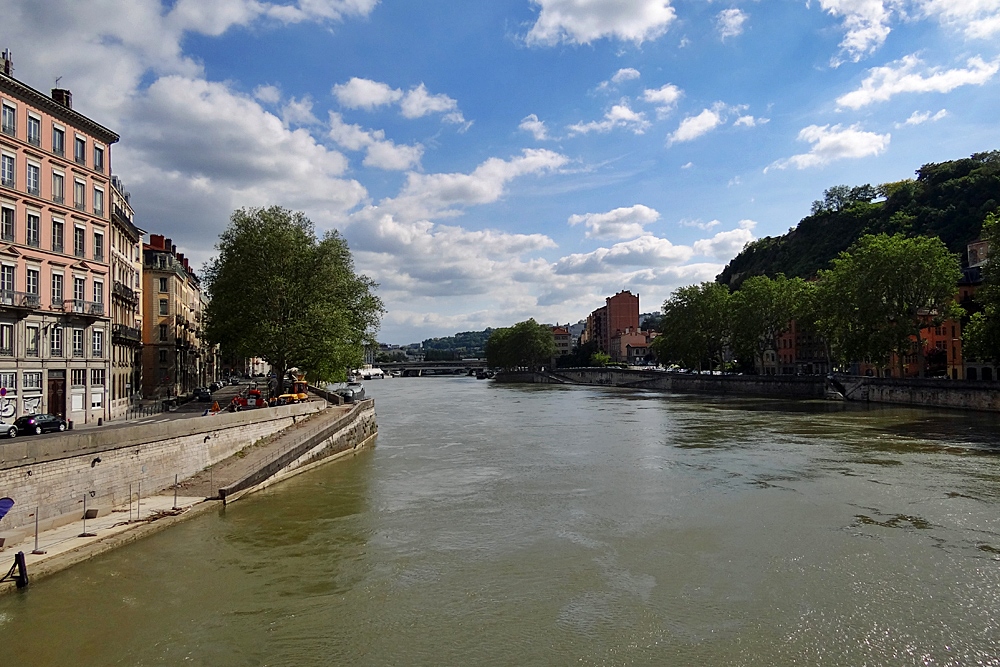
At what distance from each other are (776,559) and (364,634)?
9201 millimetres

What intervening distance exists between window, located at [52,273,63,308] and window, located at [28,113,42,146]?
5415 mm

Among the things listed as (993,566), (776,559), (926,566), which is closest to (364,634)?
(776,559)

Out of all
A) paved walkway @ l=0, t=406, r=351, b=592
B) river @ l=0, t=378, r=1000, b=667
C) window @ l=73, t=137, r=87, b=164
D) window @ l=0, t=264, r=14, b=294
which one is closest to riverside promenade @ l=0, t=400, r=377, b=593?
paved walkway @ l=0, t=406, r=351, b=592

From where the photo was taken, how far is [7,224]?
27.1 m

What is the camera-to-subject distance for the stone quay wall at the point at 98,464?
50.5ft

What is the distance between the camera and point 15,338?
89.2 ft

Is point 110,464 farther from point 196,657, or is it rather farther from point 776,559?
point 776,559

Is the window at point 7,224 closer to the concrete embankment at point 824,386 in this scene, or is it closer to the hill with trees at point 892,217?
the concrete embankment at point 824,386

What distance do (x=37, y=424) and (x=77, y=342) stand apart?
7.94m

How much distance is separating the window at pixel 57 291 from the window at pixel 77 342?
151 cm

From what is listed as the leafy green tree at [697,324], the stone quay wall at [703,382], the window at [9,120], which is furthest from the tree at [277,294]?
the leafy green tree at [697,324]

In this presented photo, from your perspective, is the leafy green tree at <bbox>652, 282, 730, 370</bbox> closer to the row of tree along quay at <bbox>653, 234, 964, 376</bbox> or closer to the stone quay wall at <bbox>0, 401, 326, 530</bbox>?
the row of tree along quay at <bbox>653, 234, 964, 376</bbox>

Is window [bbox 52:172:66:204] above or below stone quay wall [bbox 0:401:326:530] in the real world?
above

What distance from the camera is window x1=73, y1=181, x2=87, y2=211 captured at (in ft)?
100
